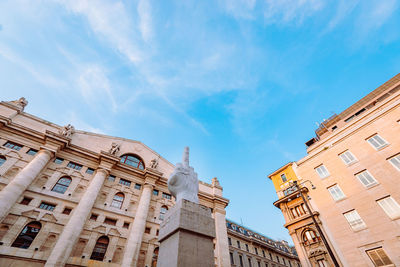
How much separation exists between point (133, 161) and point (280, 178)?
87.6 feet

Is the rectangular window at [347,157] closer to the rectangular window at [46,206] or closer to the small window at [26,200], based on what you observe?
the rectangular window at [46,206]

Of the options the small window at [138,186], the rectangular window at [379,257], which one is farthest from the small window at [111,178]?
the rectangular window at [379,257]

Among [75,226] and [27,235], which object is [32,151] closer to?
[27,235]

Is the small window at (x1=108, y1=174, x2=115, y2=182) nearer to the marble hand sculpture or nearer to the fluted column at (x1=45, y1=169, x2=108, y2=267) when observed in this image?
the fluted column at (x1=45, y1=169, x2=108, y2=267)

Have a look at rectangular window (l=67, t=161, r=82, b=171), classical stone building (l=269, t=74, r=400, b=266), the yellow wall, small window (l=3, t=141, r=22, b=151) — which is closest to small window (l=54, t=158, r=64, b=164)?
rectangular window (l=67, t=161, r=82, b=171)

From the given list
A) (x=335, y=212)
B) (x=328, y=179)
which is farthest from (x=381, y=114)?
(x=335, y=212)

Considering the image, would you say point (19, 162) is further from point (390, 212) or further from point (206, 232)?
point (390, 212)

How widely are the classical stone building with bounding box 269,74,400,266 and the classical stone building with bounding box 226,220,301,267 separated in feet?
43.3

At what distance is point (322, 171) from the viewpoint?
1015 inches

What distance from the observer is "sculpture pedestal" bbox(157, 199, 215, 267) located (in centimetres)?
646

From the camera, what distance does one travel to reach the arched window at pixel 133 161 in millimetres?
29125

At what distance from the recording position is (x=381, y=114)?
22.5 meters

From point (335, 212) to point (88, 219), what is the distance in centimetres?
2895

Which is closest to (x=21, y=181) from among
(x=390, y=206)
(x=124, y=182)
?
(x=124, y=182)
